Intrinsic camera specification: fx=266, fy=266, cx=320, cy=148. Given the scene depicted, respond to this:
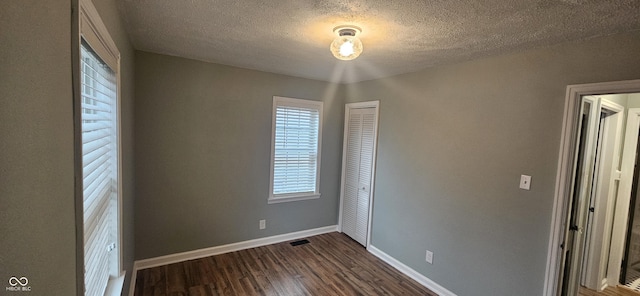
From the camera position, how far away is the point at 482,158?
2371mm

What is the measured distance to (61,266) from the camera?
0.76 metres

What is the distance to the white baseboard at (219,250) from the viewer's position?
9.36 feet

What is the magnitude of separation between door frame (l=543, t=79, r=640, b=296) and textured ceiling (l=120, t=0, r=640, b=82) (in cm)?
40

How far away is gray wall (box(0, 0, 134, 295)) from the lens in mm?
499

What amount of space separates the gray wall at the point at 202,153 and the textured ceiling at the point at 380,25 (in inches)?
15.8

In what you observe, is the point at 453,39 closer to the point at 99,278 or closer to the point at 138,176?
the point at 99,278

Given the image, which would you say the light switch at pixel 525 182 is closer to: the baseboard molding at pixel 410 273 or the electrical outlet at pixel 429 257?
the electrical outlet at pixel 429 257

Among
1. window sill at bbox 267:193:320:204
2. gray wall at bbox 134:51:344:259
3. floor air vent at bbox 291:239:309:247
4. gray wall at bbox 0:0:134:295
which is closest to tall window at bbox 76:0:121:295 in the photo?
gray wall at bbox 0:0:134:295

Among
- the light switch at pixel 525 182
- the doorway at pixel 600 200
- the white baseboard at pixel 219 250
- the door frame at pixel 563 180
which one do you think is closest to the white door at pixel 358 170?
the white baseboard at pixel 219 250

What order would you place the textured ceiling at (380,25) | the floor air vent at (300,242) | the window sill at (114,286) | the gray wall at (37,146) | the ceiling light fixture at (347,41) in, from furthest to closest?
the floor air vent at (300,242), the ceiling light fixture at (347,41), the window sill at (114,286), the textured ceiling at (380,25), the gray wall at (37,146)

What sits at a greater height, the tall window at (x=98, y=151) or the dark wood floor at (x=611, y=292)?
the tall window at (x=98, y=151)

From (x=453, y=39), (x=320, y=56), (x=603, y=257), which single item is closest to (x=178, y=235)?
(x=320, y=56)

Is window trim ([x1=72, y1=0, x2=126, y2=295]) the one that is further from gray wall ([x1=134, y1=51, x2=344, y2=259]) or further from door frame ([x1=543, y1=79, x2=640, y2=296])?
door frame ([x1=543, y1=79, x2=640, y2=296])

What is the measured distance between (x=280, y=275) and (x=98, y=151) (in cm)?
220
